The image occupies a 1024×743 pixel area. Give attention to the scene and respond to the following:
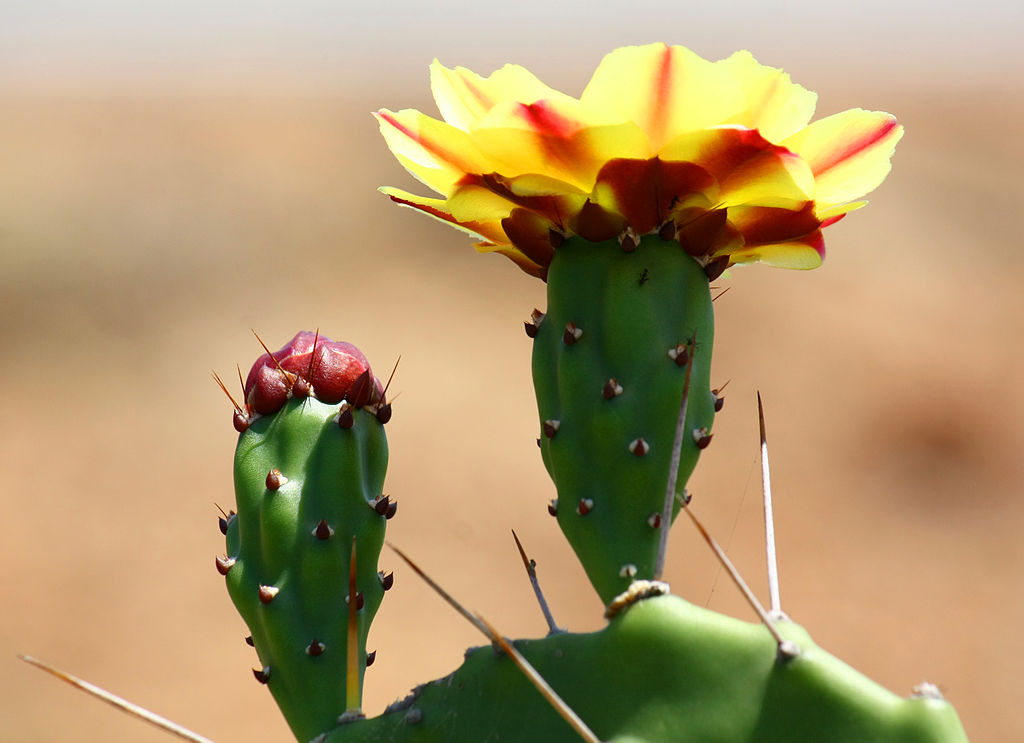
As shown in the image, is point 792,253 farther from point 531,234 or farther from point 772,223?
point 531,234

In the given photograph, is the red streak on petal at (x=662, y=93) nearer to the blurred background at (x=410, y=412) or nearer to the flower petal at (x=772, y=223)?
the flower petal at (x=772, y=223)

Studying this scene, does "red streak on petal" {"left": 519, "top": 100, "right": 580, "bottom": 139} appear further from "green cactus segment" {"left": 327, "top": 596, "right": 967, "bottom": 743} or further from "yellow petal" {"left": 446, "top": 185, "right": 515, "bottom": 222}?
"green cactus segment" {"left": 327, "top": 596, "right": 967, "bottom": 743}

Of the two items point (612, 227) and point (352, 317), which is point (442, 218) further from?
point (352, 317)

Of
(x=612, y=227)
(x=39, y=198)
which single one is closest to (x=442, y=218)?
(x=612, y=227)

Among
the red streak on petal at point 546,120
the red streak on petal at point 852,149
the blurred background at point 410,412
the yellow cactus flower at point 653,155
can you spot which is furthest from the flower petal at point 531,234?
the blurred background at point 410,412

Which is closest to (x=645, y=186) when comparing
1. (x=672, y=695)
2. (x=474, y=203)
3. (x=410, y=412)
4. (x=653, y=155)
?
(x=653, y=155)
